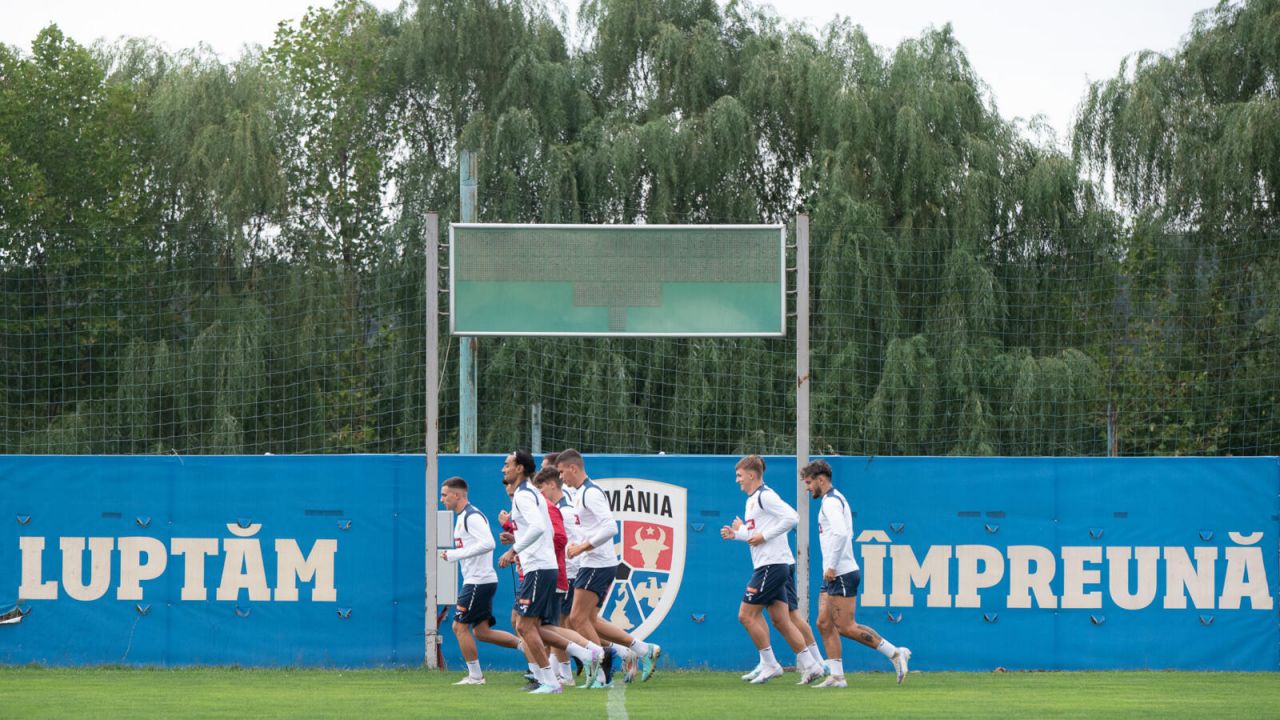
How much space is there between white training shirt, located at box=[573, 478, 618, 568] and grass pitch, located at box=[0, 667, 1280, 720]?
1.00 m

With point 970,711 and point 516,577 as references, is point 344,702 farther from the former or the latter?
point 970,711

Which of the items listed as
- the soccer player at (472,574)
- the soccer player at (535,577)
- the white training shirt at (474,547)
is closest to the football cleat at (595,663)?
the soccer player at (535,577)

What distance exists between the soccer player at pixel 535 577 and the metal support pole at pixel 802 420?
3.01 metres

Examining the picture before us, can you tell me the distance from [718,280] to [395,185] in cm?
1231

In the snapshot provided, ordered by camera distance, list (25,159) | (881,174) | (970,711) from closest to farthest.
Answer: (970,711), (881,174), (25,159)

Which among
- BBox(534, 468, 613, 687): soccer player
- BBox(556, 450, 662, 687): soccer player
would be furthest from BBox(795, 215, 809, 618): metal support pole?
BBox(534, 468, 613, 687): soccer player

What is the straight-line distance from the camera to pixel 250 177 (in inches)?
968

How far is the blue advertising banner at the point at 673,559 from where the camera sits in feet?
45.7

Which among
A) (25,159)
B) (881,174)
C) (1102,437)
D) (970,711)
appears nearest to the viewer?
(970,711)

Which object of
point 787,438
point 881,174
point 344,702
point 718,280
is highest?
point 881,174

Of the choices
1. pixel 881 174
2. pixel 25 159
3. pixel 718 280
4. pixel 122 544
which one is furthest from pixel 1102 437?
pixel 25 159

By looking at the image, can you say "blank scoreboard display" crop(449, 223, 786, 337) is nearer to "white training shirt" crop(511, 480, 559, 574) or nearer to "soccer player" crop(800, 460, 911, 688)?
"soccer player" crop(800, 460, 911, 688)

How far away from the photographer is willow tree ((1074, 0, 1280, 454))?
18953 millimetres

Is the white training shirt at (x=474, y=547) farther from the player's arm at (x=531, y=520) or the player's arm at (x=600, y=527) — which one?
the player's arm at (x=600, y=527)
